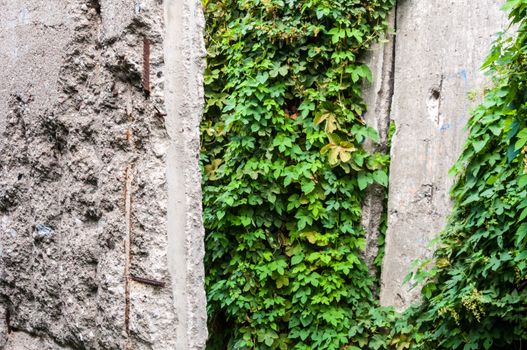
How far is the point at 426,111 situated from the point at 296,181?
917 millimetres

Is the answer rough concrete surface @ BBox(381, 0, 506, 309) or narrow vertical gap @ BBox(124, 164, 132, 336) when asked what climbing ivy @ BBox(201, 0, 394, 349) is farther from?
narrow vertical gap @ BBox(124, 164, 132, 336)

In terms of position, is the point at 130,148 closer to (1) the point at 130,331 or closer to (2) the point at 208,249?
(1) the point at 130,331

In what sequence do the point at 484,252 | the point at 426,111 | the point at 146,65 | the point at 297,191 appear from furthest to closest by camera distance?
the point at 297,191
the point at 426,111
the point at 484,252
the point at 146,65

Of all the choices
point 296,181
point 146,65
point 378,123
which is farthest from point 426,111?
point 146,65

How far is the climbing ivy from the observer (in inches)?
154

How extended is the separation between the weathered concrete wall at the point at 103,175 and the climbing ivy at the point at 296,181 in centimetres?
197

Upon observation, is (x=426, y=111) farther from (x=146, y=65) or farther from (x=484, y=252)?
(x=146, y=65)

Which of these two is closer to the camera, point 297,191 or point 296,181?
point 296,181

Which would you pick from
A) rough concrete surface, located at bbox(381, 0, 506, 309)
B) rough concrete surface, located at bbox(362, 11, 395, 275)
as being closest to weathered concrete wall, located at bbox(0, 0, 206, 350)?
rough concrete surface, located at bbox(381, 0, 506, 309)

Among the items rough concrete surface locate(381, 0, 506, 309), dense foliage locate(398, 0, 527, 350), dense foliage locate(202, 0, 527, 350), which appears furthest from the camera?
dense foliage locate(202, 0, 527, 350)

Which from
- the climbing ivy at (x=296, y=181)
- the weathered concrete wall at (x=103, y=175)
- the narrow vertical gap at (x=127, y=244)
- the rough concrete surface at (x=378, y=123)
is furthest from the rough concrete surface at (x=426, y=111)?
the narrow vertical gap at (x=127, y=244)

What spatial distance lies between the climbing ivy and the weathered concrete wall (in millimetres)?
1971

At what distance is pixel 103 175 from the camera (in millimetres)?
1939

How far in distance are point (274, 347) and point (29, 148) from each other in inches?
90.8
